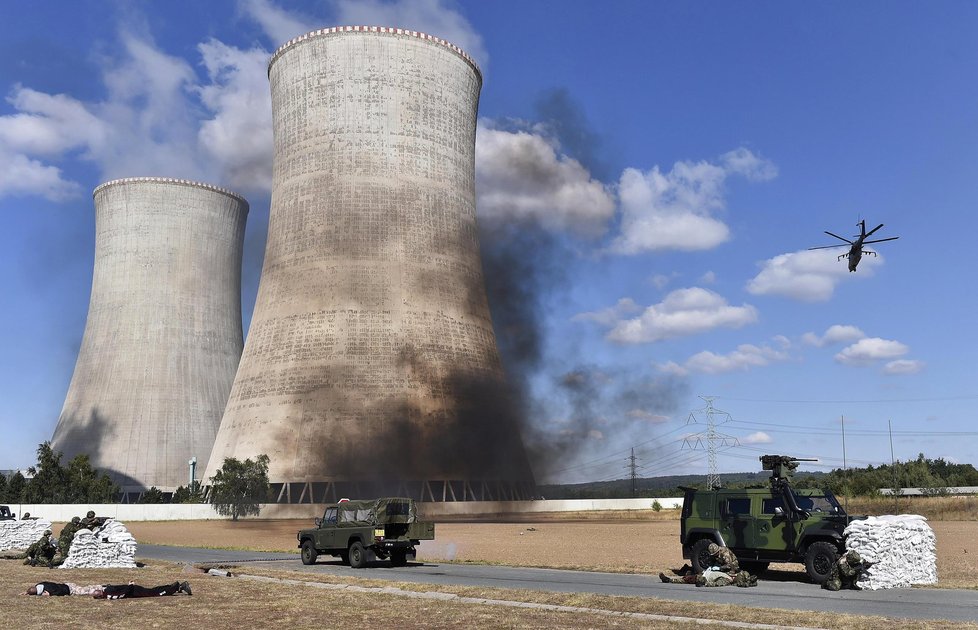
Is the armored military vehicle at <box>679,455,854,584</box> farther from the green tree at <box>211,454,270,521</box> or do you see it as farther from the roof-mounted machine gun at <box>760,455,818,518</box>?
the green tree at <box>211,454,270,521</box>

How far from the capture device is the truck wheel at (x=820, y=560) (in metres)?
14.8

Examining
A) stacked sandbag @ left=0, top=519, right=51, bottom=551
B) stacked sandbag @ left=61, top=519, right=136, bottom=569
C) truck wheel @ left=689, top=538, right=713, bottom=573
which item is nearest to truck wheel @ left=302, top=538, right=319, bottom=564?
stacked sandbag @ left=61, top=519, right=136, bottom=569

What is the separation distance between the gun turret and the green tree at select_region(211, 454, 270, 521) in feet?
105

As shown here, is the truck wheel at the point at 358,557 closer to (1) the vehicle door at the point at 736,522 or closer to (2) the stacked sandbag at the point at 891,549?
(1) the vehicle door at the point at 736,522

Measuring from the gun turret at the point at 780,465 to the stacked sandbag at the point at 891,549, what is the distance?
1.80 metres

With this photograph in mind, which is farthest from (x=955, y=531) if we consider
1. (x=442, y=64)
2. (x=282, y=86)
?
(x=282, y=86)

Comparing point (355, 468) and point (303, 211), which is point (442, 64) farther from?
point (355, 468)

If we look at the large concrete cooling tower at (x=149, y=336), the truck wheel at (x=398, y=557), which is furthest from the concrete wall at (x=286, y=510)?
the truck wheel at (x=398, y=557)

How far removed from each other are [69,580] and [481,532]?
18212 millimetres

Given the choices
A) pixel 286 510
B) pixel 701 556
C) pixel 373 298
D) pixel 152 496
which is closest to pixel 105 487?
pixel 152 496

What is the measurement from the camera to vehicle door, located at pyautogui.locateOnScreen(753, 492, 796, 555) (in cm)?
1530

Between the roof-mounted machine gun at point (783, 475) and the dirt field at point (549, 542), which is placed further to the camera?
the dirt field at point (549, 542)

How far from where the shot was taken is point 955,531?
98.8 ft

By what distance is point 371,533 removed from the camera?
1906cm
